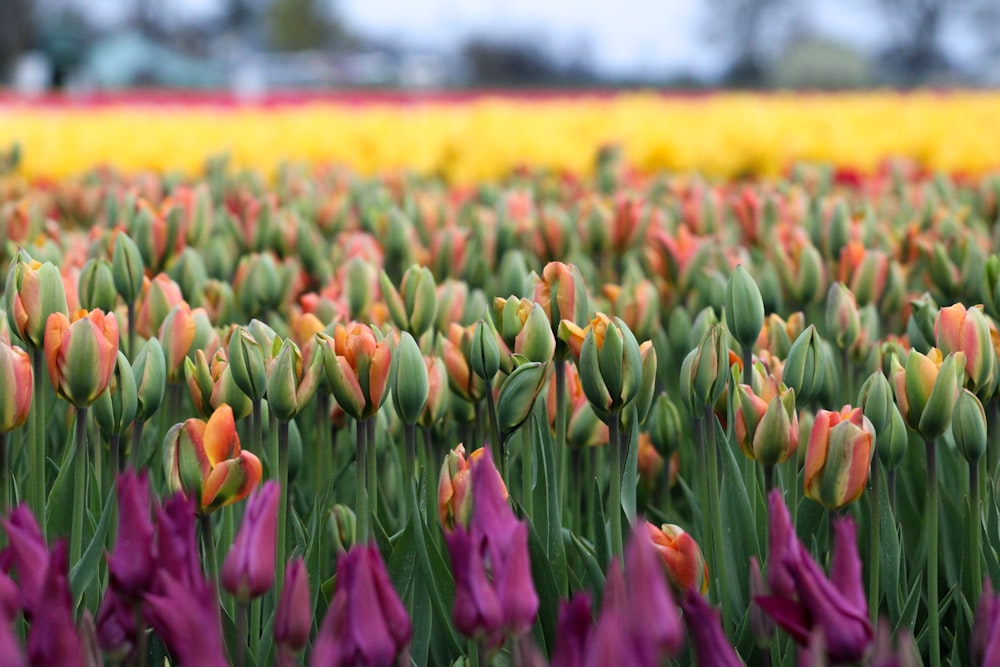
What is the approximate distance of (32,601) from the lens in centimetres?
77

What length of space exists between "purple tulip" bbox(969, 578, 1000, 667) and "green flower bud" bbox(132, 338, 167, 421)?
0.84 metres

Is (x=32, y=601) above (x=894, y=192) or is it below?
above

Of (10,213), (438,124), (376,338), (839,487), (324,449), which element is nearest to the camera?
(839,487)

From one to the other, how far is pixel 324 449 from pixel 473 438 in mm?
287

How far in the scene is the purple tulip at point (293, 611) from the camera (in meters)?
0.79

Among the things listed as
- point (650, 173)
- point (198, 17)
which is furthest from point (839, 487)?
point (198, 17)

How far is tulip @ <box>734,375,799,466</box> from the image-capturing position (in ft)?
3.60

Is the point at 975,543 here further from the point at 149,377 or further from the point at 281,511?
the point at 149,377

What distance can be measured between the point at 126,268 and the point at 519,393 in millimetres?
801

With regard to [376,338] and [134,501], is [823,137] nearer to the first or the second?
[376,338]

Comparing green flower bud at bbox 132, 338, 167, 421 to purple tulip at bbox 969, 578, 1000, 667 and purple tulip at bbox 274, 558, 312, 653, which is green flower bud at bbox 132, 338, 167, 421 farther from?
purple tulip at bbox 969, 578, 1000, 667

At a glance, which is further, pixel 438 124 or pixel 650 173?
pixel 438 124

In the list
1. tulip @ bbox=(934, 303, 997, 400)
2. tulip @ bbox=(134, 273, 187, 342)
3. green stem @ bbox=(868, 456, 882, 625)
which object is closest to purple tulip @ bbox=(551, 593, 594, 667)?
green stem @ bbox=(868, 456, 882, 625)

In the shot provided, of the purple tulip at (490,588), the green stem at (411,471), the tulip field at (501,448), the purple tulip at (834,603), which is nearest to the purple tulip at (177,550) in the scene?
the tulip field at (501,448)
